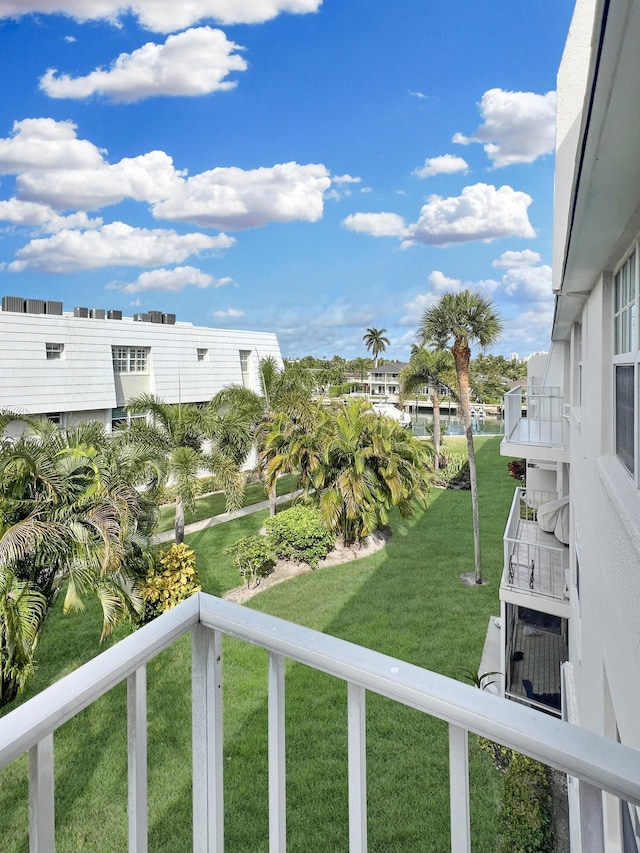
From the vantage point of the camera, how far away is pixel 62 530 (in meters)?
7.15

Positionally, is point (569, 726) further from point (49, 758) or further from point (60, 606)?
point (60, 606)

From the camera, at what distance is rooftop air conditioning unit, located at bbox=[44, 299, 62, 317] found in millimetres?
21094

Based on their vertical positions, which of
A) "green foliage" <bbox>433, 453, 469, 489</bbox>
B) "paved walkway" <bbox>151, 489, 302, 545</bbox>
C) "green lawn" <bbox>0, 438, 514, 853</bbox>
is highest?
"green foliage" <bbox>433, 453, 469, 489</bbox>

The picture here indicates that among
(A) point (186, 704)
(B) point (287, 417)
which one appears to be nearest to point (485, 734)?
(A) point (186, 704)

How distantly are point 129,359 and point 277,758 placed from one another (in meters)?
22.5

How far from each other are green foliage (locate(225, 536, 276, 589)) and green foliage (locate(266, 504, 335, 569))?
1.89 ft

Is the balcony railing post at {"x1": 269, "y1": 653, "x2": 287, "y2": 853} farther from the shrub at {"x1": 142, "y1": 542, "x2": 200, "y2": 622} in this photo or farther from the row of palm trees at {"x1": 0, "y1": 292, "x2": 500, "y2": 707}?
the shrub at {"x1": 142, "y1": 542, "x2": 200, "y2": 622}

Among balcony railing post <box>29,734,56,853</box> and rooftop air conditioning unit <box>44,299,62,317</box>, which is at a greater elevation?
rooftop air conditioning unit <box>44,299,62,317</box>

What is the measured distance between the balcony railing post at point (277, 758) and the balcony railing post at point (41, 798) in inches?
16.7

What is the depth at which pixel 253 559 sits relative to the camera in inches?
502

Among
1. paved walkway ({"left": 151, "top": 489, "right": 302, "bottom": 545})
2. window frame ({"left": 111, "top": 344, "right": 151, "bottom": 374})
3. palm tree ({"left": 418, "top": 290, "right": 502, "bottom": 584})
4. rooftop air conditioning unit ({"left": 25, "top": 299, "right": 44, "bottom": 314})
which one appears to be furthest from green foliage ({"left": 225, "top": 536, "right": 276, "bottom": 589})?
rooftop air conditioning unit ({"left": 25, "top": 299, "right": 44, "bottom": 314})

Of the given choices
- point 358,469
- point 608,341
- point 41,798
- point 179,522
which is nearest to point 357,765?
point 41,798

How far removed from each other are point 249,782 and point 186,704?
176cm

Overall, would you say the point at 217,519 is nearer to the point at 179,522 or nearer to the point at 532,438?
the point at 179,522
